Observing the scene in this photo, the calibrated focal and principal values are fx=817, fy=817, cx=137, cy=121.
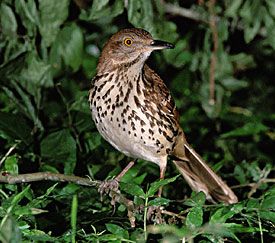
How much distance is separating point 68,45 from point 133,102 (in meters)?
1.51

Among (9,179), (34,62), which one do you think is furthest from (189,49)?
(9,179)

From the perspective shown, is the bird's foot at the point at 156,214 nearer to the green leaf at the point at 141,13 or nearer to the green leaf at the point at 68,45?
the green leaf at the point at 141,13

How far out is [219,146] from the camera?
6.28 metres

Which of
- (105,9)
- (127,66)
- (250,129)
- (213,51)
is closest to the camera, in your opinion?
(127,66)

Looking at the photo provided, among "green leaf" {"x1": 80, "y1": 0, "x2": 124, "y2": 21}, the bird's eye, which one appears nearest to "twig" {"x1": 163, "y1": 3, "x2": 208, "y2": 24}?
"green leaf" {"x1": 80, "y1": 0, "x2": 124, "y2": 21}

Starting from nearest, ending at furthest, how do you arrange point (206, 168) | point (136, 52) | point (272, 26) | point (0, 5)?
point (136, 52), point (206, 168), point (0, 5), point (272, 26)

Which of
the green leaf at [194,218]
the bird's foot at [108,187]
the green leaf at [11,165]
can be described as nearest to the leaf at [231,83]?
the bird's foot at [108,187]

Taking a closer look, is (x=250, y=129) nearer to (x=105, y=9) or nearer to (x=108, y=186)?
(x=105, y=9)

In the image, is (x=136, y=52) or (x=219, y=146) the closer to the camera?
(x=136, y=52)

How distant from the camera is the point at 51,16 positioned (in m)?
5.45

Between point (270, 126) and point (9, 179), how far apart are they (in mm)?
2749

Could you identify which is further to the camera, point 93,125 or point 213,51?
point 213,51

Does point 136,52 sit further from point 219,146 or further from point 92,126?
point 219,146

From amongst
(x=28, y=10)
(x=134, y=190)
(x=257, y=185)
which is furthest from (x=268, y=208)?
(x=28, y=10)
